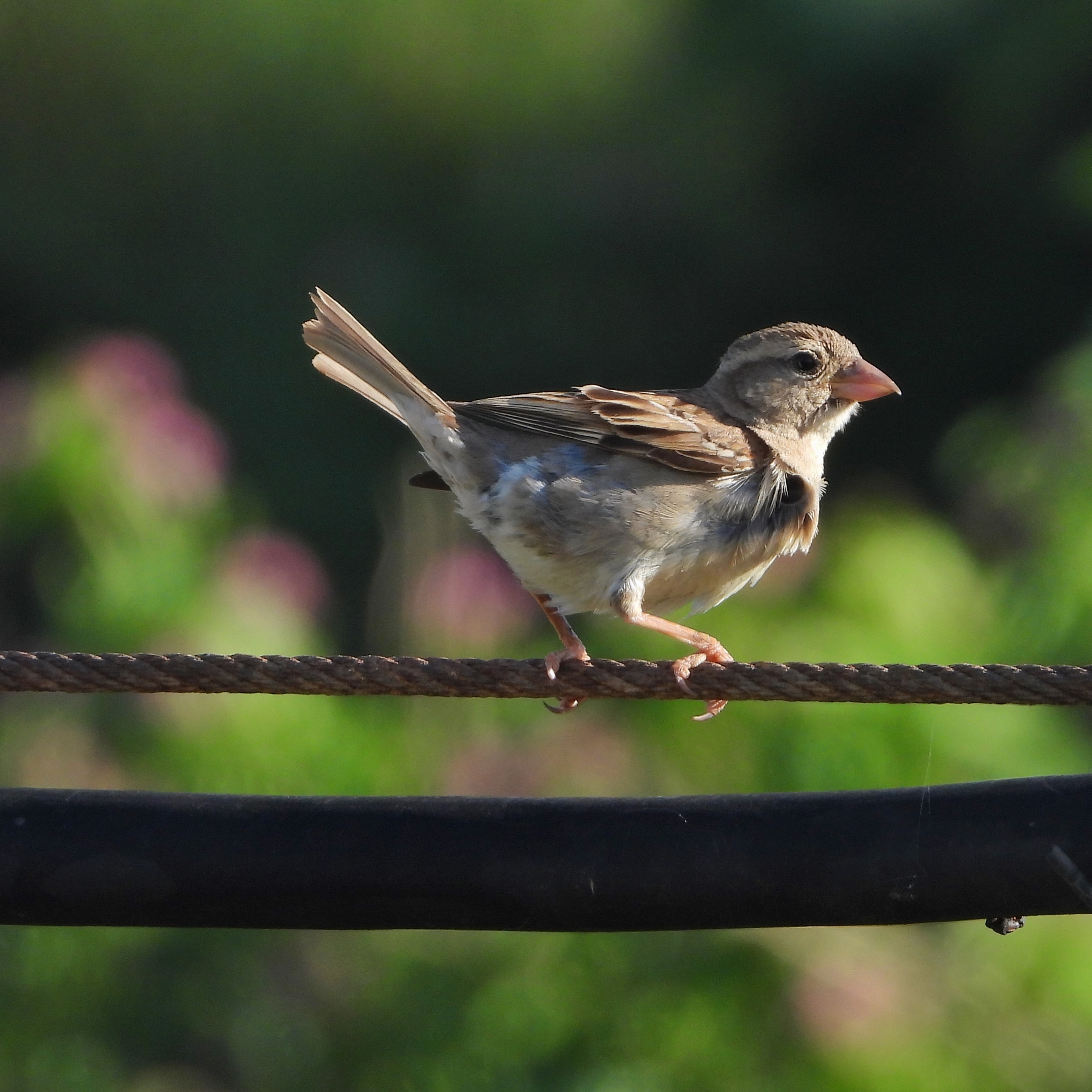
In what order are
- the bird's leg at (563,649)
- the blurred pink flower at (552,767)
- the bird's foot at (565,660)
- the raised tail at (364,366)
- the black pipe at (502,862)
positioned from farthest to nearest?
the blurred pink flower at (552,767) → the raised tail at (364,366) → the bird's leg at (563,649) → the bird's foot at (565,660) → the black pipe at (502,862)

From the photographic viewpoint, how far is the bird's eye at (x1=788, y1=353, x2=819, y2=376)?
491 centimetres

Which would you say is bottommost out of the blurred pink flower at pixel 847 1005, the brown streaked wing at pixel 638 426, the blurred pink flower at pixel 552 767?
the blurred pink flower at pixel 847 1005

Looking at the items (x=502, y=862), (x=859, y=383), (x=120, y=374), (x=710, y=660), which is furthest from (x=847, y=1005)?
(x=120, y=374)

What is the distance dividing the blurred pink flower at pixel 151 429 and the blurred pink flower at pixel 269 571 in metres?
0.29

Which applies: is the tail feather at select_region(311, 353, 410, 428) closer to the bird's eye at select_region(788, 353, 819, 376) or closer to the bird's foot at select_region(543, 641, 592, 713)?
the bird's foot at select_region(543, 641, 592, 713)

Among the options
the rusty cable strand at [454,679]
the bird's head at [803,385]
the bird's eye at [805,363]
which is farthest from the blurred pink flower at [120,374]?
the rusty cable strand at [454,679]

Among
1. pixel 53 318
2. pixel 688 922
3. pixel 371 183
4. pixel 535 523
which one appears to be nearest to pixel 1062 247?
pixel 371 183

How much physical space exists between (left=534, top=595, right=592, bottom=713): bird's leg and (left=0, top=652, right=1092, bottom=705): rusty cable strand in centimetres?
52

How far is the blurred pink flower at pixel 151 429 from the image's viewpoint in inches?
214

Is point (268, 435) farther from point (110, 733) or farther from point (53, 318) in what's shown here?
point (110, 733)

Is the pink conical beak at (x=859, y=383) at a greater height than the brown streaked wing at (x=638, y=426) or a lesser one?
greater

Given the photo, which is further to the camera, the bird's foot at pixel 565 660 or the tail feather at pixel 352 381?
the tail feather at pixel 352 381

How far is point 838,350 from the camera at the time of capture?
492 centimetres

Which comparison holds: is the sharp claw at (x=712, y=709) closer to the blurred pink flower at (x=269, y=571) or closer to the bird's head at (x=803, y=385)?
the bird's head at (x=803, y=385)
